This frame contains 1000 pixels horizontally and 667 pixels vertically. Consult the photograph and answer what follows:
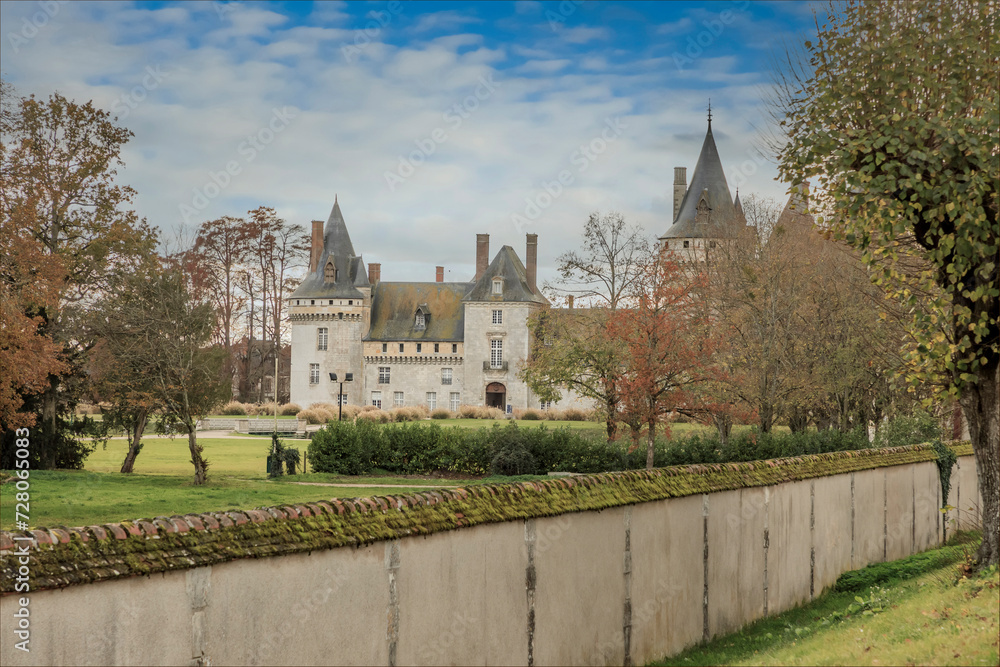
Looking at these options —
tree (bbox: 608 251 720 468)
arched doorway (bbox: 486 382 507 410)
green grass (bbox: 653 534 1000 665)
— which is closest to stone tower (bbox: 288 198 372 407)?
arched doorway (bbox: 486 382 507 410)

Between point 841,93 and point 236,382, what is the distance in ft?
193

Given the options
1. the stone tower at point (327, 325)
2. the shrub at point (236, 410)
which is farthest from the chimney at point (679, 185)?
the shrub at point (236, 410)

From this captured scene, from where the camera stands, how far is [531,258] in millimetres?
68938

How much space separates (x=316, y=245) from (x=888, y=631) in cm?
6679

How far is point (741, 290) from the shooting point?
102 feet

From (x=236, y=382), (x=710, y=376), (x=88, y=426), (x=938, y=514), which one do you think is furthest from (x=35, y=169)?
(x=236, y=382)

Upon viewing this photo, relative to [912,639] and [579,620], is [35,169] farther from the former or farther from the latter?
[912,639]

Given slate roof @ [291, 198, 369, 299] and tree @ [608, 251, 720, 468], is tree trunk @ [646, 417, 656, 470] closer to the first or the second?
tree @ [608, 251, 720, 468]

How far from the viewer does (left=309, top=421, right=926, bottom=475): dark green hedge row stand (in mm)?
24925

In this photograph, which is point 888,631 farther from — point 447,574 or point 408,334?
point 408,334

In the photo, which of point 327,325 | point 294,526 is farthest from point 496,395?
point 294,526

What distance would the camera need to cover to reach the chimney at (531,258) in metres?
68.9

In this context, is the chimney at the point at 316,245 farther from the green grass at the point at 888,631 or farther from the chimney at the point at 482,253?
the green grass at the point at 888,631

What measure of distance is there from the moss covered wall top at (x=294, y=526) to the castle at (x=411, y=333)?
55.6 meters
